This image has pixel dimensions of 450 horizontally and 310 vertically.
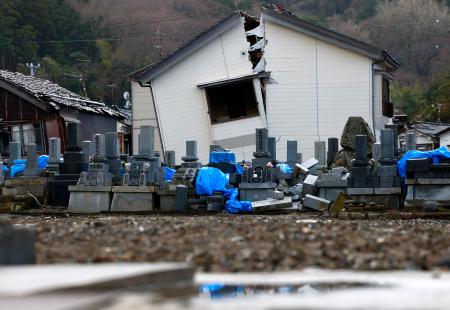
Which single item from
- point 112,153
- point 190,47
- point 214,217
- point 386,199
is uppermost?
point 190,47

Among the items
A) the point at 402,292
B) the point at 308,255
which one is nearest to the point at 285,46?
the point at 308,255

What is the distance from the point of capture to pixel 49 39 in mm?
70000

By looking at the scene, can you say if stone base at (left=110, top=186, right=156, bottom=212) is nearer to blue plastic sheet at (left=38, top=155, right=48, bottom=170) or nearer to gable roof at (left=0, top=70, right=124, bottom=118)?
blue plastic sheet at (left=38, top=155, right=48, bottom=170)

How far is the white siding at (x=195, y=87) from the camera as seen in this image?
40.6 metres

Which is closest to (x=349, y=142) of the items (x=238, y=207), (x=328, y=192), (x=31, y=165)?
(x=328, y=192)

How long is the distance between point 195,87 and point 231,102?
2.49 metres

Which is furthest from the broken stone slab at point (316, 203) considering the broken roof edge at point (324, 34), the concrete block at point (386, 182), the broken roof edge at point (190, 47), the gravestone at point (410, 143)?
the broken roof edge at point (190, 47)

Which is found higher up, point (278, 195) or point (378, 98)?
point (378, 98)

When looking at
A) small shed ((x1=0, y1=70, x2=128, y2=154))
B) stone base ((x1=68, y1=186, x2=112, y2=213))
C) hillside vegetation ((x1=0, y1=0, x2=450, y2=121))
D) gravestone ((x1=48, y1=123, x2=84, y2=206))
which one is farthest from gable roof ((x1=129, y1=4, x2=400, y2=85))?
hillside vegetation ((x1=0, y1=0, x2=450, y2=121))

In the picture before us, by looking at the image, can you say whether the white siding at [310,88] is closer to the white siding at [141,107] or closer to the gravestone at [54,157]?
the white siding at [141,107]

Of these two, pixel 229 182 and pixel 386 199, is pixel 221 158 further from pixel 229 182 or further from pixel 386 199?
pixel 386 199

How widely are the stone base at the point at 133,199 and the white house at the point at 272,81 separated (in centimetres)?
1377

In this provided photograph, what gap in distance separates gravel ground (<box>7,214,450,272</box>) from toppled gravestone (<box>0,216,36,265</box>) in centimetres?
36

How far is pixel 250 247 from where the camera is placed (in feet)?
35.6
